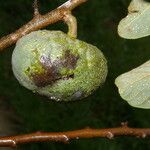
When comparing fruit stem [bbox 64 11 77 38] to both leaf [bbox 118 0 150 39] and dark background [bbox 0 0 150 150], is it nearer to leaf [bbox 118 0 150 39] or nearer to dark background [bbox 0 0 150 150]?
leaf [bbox 118 0 150 39]

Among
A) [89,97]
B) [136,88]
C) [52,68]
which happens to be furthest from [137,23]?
[89,97]

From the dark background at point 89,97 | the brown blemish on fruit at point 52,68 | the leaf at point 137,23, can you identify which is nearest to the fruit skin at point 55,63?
the brown blemish on fruit at point 52,68

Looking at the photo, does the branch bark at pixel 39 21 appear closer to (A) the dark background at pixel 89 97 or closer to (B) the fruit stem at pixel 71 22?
(B) the fruit stem at pixel 71 22

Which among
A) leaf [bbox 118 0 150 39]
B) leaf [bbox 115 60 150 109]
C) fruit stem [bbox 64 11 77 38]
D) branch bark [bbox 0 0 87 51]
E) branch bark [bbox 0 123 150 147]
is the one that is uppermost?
branch bark [bbox 0 0 87 51]

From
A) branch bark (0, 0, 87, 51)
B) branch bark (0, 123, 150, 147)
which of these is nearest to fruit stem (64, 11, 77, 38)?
branch bark (0, 0, 87, 51)

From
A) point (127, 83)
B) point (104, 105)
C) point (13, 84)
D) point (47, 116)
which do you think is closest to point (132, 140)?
point (104, 105)

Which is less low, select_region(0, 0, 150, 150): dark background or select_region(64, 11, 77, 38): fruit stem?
select_region(64, 11, 77, 38): fruit stem

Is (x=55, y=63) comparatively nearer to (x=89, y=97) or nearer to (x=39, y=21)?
(x=39, y=21)
